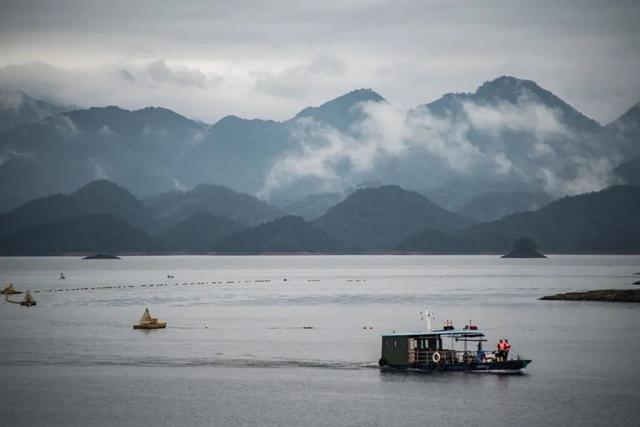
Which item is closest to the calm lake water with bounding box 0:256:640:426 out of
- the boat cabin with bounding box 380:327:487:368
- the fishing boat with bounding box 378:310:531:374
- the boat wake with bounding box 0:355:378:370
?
the boat wake with bounding box 0:355:378:370

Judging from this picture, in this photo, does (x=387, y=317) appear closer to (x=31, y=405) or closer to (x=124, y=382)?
(x=124, y=382)

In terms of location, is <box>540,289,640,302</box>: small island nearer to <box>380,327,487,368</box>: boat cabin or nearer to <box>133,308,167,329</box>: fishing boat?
<box>133,308,167,329</box>: fishing boat

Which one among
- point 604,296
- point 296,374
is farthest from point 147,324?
point 604,296

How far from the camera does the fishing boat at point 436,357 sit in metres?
93.3

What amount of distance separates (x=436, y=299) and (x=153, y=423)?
125938mm

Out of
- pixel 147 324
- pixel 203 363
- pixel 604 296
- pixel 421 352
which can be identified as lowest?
pixel 203 363

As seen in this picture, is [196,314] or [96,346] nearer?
[96,346]

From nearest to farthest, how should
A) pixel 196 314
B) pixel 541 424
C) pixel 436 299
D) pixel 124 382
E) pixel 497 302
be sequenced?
pixel 541 424
pixel 124 382
pixel 196 314
pixel 497 302
pixel 436 299

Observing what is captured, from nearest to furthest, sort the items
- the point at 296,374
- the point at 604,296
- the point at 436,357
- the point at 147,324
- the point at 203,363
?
the point at 436,357, the point at 296,374, the point at 203,363, the point at 147,324, the point at 604,296

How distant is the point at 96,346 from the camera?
119 metres

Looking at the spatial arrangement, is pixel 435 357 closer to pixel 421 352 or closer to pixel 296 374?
pixel 421 352

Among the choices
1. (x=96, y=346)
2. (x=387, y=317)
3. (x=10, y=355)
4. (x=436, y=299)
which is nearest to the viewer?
(x=10, y=355)

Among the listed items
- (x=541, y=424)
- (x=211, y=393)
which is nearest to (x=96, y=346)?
(x=211, y=393)

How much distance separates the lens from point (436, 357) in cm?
9531
